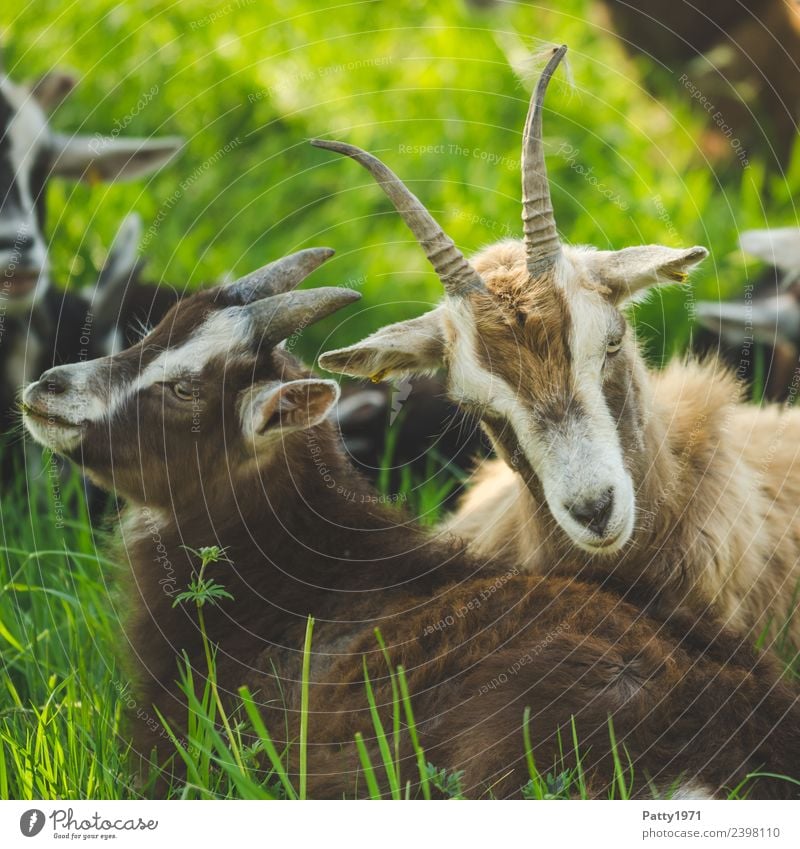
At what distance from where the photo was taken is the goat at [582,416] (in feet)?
9.70

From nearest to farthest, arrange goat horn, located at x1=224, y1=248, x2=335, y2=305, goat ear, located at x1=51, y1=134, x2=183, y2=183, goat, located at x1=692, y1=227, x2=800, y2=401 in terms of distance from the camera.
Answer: goat horn, located at x1=224, y1=248, x2=335, y2=305 < goat ear, located at x1=51, y1=134, x2=183, y2=183 < goat, located at x1=692, y1=227, x2=800, y2=401

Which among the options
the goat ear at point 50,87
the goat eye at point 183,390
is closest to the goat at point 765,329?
the goat eye at point 183,390

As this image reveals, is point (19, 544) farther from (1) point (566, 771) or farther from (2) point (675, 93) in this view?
(2) point (675, 93)

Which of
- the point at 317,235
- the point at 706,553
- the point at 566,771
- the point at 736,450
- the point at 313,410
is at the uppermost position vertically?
the point at 317,235

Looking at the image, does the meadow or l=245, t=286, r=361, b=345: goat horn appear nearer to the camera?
l=245, t=286, r=361, b=345: goat horn

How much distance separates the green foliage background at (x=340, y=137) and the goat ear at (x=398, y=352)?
87.8 inches

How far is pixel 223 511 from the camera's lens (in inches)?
126

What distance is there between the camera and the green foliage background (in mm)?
5598

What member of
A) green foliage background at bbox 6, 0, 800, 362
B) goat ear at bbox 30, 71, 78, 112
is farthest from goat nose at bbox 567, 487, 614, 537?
goat ear at bbox 30, 71, 78, 112

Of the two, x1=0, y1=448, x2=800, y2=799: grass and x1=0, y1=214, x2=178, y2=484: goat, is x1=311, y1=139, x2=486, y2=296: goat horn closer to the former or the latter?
x1=0, y1=448, x2=800, y2=799: grass

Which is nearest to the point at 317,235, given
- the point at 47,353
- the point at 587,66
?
the point at 47,353

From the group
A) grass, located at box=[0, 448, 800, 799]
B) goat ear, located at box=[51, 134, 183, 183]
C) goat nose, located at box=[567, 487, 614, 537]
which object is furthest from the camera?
goat ear, located at box=[51, 134, 183, 183]

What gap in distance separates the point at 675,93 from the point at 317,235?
260 cm

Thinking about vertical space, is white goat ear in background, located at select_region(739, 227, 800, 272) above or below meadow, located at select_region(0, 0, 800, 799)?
below
